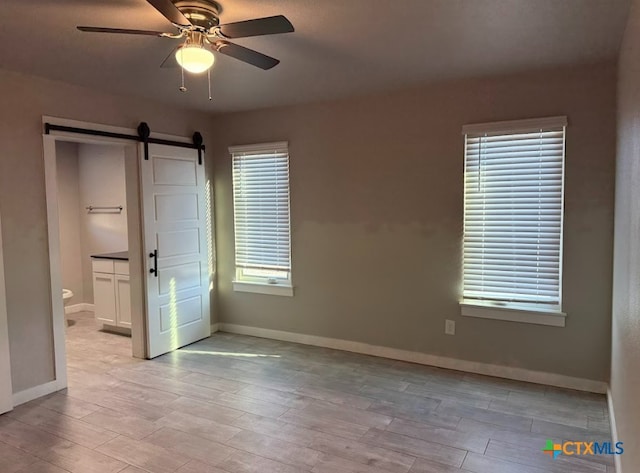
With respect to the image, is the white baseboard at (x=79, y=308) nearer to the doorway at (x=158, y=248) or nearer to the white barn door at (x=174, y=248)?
the doorway at (x=158, y=248)

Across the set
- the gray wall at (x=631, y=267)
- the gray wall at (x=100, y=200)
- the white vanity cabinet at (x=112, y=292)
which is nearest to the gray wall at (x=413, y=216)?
the gray wall at (x=631, y=267)

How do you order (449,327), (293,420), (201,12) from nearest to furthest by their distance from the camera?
(201,12) < (293,420) < (449,327)

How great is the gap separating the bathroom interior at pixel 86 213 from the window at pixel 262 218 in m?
1.89

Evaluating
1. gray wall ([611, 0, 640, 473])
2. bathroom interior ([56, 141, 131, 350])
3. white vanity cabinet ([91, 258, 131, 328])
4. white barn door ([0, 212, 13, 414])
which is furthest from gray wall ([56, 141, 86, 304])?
gray wall ([611, 0, 640, 473])

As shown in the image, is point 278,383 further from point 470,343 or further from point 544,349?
point 544,349

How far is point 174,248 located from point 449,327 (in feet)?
9.11

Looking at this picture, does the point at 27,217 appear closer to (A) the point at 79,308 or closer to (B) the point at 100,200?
(B) the point at 100,200

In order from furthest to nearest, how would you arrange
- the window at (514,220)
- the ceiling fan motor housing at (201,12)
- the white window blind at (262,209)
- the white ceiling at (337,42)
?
1. the white window blind at (262,209)
2. the window at (514,220)
3. the white ceiling at (337,42)
4. the ceiling fan motor housing at (201,12)

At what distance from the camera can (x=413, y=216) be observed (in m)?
4.09

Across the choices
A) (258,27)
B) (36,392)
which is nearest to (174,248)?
(36,392)

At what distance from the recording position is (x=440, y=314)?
13.3 feet

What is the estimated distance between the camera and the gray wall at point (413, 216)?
3.43 m

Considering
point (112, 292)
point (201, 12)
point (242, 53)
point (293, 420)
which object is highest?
point (201, 12)

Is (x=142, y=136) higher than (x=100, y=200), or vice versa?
(x=142, y=136)
